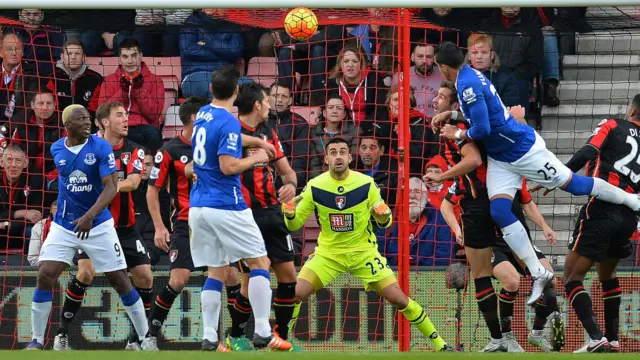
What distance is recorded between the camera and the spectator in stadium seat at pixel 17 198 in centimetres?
1241

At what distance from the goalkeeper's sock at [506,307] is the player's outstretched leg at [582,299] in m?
0.49

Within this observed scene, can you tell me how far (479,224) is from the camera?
31.8 ft

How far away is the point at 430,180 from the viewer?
9.42m

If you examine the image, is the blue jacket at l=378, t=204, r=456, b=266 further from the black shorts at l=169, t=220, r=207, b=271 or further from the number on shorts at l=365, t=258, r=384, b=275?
the black shorts at l=169, t=220, r=207, b=271

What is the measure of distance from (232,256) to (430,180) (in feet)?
5.92

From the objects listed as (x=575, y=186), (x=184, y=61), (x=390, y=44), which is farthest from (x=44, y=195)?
(x=575, y=186)

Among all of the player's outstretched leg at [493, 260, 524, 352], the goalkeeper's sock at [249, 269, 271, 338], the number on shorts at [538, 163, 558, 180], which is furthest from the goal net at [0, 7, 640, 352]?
the goalkeeper's sock at [249, 269, 271, 338]

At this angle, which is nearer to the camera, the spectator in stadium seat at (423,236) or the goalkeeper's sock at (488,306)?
the goalkeeper's sock at (488,306)

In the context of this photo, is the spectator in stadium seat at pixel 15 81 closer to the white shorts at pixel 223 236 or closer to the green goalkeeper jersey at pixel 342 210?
the green goalkeeper jersey at pixel 342 210

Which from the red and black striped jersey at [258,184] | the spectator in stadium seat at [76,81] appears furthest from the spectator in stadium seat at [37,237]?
the red and black striped jersey at [258,184]

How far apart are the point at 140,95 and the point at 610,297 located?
5.46 m

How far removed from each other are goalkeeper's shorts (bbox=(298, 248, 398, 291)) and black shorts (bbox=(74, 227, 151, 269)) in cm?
155

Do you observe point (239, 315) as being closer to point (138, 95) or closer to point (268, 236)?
point (268, 236)

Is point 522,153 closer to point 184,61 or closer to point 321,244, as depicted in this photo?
point 321,244
